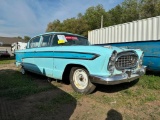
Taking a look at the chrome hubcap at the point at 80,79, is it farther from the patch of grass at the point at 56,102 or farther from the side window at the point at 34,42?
the side window at the point at 34,42

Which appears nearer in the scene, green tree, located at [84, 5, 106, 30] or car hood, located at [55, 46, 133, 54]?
car hood, located at [55, 46, 133, 54]

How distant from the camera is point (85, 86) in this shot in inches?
174

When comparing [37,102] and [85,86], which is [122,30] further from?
[37,102]


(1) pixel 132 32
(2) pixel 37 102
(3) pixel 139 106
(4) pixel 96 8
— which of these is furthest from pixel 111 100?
Answer: (4) pixel 96 8

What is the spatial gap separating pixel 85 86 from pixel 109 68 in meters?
0.95

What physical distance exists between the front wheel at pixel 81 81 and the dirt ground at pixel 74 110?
0.20 meters

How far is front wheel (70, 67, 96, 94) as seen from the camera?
170 inches

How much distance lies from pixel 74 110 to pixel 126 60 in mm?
1758

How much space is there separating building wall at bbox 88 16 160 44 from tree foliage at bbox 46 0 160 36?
2353 centimetres

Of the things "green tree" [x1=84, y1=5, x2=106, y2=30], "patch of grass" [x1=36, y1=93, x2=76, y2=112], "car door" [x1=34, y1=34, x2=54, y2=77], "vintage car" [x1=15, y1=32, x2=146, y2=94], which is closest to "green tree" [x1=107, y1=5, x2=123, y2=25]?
"green tree" [x1=84, y1=5, x2=106, y2=30]

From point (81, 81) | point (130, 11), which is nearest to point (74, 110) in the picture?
point (81, 81)

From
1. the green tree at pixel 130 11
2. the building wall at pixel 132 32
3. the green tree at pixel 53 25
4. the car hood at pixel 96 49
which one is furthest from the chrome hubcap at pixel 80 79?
the green tree at pixel 53 25

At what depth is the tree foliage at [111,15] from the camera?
1271 inches

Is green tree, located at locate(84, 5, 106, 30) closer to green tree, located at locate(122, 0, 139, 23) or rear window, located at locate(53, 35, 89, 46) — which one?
green tree, located at locate(122, 0, 139, 23)
